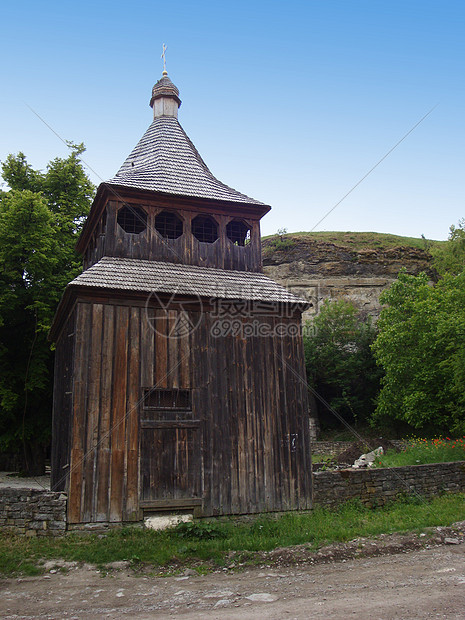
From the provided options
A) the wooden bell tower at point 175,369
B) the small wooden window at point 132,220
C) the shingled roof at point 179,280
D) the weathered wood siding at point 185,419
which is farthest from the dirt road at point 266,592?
the small wooden window at point 132,220

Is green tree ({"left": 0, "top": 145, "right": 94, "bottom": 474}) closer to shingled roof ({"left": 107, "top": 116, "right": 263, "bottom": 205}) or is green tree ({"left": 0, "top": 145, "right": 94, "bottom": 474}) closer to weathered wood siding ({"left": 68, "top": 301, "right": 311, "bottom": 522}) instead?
shingled roof ({"left": 107, "top": 116, "right": 263, "bottom": 205})

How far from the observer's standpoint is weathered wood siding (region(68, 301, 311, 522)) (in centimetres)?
1098

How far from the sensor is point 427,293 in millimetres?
26219

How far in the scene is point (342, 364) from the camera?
3047 centimetres

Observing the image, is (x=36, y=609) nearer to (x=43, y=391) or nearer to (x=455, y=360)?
(x=43, y=391)

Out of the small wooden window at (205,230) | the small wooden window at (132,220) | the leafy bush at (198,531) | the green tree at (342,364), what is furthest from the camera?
the green tree at (342,364)

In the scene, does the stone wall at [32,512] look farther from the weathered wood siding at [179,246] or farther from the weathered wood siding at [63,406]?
the weathered wood siding at [179,246]

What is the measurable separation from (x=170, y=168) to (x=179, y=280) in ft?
14.2

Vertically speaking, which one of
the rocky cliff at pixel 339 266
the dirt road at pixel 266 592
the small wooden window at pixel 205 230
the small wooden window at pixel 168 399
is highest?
the rocky cliff at pixel 339 266

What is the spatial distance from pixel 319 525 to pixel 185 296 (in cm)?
596

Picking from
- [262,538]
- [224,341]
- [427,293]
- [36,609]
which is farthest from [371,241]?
[36,609]

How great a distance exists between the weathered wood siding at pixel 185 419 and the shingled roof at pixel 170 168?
3839 millimetres

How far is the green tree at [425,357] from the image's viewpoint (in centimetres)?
2162

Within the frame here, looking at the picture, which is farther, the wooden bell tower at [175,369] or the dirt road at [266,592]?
the wooden bell tower at [175,369]
